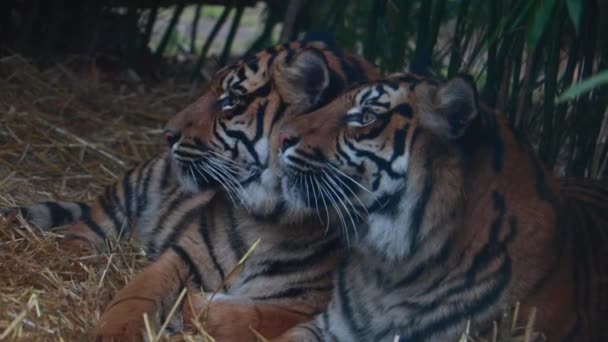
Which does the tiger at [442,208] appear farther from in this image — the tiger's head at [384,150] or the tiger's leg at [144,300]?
the tiger's leg at [144,300]

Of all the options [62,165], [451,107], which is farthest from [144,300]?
[62,165]

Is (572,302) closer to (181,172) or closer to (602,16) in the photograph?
(602,16)

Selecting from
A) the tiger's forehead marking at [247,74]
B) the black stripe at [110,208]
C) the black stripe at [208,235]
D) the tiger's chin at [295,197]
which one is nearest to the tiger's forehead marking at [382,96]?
the tiger's chin at [295,197]

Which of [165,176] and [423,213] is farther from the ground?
[423,213]

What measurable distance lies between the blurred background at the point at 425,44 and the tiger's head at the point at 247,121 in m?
0.29

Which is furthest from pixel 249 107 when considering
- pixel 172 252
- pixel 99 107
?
pixel 99 107

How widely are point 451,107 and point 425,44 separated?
4.81ft

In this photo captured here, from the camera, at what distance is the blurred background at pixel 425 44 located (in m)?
3.42

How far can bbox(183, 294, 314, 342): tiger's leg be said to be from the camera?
9.55 ft

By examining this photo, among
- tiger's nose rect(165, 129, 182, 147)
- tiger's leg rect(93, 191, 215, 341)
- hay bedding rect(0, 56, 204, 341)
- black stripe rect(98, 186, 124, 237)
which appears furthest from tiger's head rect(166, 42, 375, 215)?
black stripe rect(98, 186, 124, 237)

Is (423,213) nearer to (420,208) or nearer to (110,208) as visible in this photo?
(420,208)

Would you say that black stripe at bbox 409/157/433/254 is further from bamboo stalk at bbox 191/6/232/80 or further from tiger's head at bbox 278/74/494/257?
bamboo stalk at bbox 191/6/232/80

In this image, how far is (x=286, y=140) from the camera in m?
2.71

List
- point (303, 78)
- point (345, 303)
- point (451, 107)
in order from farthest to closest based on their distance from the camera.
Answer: point (303, 78)
point (345, 303)
point (451, 107)
